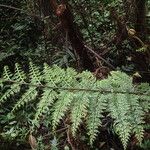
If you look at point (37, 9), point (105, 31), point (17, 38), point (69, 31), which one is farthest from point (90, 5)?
point (69, 31)

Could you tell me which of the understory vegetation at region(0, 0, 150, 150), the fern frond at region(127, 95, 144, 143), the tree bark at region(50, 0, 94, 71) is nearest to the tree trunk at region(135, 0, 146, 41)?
the understory vegetation at region(0, 0, 150, 150)

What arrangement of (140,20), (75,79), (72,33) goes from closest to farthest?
(75,79) → (72,33) → (140,20)

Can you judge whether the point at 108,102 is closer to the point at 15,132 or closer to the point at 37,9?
the point at 15,132

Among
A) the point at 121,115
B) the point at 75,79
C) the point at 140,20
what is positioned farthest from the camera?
the point at 140,20

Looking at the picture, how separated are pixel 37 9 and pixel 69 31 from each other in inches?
72.6

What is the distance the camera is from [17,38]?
18.8 feet

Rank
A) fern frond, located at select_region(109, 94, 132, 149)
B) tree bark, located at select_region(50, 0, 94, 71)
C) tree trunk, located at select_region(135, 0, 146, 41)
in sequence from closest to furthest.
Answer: fern frond, located at select_region(109, 94, 132, 149) < tree bark, located at select_region(50, 0, 94, 71) < tree trunk, located at select_region(135, 0, 146, 41)

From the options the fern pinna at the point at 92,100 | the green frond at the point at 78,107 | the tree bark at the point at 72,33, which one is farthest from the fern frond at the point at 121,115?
the tree bark at the point at 72,33

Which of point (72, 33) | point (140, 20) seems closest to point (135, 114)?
point (72, 33)

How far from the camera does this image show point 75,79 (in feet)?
6.22

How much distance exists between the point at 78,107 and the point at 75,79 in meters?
0.25

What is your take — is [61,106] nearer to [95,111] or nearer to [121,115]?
[95,111]

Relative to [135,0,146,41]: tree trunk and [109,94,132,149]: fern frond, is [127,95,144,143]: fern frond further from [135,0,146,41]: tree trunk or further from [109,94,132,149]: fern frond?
[135,0,146,41]: tree trunk

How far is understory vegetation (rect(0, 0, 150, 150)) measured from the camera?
1.71 m
